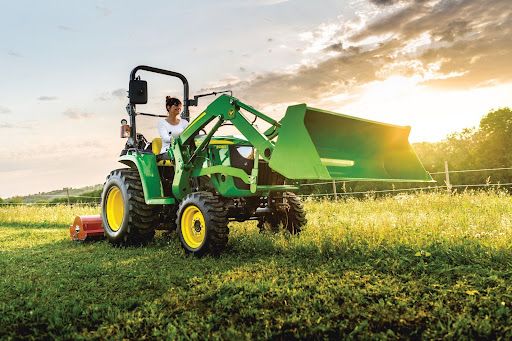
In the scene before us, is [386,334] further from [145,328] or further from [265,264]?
[265,264]

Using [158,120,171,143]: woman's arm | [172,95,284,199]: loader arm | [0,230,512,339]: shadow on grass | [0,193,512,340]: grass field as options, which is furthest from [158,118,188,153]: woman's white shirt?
[0,230,512,339]: shadow on grass

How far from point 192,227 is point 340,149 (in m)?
2.25

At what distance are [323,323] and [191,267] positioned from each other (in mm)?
2441

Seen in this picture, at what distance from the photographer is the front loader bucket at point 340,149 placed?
225 inches

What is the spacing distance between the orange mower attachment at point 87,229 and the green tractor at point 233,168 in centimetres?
46

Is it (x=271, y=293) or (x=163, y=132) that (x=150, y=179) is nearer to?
(x=163, y=132)

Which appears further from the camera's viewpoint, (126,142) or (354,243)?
(126,142)

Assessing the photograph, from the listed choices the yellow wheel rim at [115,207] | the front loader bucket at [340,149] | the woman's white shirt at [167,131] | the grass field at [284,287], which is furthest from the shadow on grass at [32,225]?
the front loader bucket at [340,149]

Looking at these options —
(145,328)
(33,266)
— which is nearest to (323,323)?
(145,328)

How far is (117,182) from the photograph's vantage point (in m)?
8.11

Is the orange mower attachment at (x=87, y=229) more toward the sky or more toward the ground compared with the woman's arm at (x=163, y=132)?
more toward the ground

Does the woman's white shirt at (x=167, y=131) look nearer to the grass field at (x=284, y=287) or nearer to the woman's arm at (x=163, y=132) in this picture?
the woman's arm at (x=163, y=132)

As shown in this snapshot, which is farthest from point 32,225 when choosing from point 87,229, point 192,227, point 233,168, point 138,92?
point 233,168

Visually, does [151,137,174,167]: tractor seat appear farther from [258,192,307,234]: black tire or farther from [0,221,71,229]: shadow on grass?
[0,221,71,229]: shadow on grass
